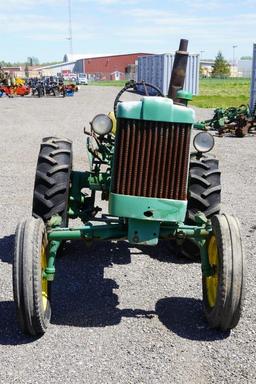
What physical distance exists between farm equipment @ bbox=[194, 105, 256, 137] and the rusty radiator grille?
11.4 m

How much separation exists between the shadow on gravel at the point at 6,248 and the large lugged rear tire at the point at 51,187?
0.70 metres

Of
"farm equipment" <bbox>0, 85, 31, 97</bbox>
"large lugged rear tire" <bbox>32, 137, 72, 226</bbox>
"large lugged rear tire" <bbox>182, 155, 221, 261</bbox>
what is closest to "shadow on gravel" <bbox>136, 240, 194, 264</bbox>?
"large lugged rear tire" <bbox>182, 155, 221, 261</bbox>

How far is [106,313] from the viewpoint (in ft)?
13.7

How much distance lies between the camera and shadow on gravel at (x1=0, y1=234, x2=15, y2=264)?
5332mm

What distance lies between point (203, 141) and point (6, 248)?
2.45 metres

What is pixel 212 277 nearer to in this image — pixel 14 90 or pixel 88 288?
pixel 88 288

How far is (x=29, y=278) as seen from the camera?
139 inches

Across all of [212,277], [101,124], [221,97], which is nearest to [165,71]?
[221,97]

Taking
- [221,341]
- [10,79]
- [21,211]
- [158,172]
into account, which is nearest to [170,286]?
[221,341]

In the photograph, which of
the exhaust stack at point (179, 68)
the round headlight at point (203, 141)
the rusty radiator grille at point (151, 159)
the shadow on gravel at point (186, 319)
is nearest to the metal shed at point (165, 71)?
the exhaust stack at point (179, 68)

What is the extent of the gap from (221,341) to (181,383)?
2.04 feet

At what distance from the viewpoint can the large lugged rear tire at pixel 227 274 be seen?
364 cm

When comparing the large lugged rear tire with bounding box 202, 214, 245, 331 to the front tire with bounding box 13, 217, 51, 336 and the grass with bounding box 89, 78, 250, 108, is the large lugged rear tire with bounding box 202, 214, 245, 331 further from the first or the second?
the grass with bounding box 89, 78, 250, 108

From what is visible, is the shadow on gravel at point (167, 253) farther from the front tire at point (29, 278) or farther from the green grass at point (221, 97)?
the green grass at point (221, 97)
